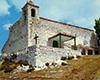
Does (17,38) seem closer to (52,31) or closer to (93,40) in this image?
(52,31)

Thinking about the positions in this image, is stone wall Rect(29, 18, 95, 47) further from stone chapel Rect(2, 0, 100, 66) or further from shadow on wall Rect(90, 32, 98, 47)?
shadow on wall Rect(90, 32, 98, 47)

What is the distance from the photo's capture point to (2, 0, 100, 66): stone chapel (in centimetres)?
5962

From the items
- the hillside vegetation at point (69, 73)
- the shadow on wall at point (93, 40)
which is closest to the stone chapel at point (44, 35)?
the shadow on wall at point (93, 40)

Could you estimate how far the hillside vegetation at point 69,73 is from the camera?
42.6m

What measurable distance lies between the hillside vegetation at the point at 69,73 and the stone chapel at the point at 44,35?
6.06 metres

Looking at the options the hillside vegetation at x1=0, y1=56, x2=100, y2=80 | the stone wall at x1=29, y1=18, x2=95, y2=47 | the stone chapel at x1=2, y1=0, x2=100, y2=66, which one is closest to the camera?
the hillside vegetation at x1=0, y1=56, x2=100, y2=80

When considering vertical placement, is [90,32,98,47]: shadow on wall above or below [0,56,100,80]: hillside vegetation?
above

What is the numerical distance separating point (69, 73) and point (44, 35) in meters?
20.2

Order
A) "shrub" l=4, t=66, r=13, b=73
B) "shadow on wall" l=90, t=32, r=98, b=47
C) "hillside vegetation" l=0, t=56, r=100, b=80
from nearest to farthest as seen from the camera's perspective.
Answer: "hillside vegetation" l=0, t=56, r=100, b=80 < "shrub" l=4, t=66, r=13, b=73 < "shadow on wall" l=90, t=32, r=98, b=47

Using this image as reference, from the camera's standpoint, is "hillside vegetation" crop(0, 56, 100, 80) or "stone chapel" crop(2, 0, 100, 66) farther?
"stone chapel" crop(2, 0, 100, 66)

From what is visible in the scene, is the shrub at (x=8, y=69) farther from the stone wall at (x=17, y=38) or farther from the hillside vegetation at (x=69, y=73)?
the stone wall at (x=17, y=38)

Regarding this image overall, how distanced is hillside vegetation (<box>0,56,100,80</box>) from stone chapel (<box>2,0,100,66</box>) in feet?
19.9

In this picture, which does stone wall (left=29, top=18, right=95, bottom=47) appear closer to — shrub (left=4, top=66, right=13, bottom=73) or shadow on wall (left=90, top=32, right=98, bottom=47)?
shadow on wall (left=90, top=32, right=98, bottom=47)

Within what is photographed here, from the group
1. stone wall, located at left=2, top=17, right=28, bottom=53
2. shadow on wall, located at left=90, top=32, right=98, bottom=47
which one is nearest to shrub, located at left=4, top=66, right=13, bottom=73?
stone wall, located at left=2, top=17, right=28, bottom=53
